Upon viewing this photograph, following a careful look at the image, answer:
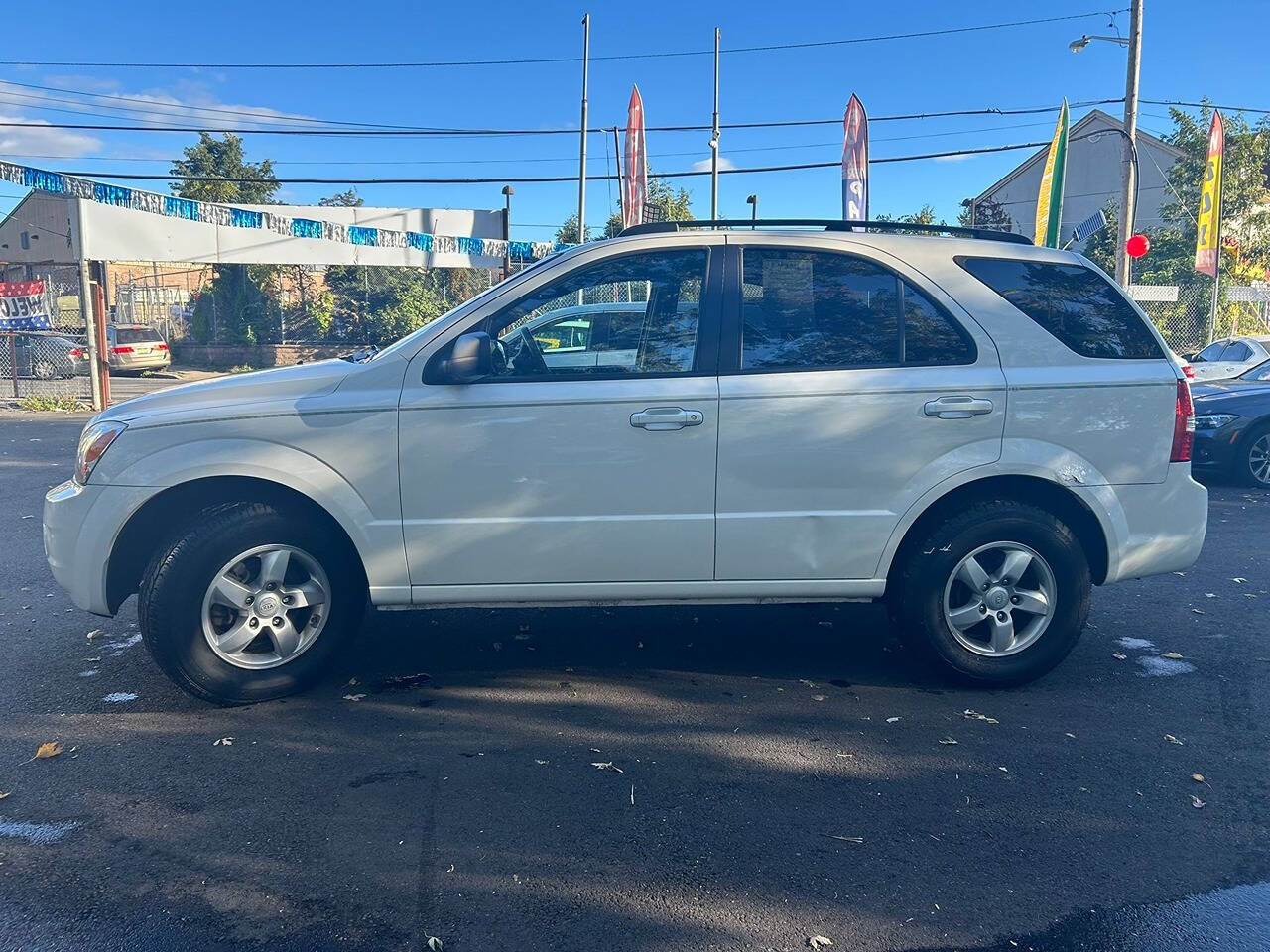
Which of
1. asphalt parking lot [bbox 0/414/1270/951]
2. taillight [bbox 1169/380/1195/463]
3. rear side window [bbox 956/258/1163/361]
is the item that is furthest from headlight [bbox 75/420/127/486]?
taillight [bbox 1169/380/1195/463]

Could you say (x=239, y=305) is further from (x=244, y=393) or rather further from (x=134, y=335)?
(x=244, y=393)

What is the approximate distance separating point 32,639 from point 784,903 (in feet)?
13.8

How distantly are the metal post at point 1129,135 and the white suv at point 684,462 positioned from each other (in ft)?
48.9

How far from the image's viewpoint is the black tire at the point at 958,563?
432 cm

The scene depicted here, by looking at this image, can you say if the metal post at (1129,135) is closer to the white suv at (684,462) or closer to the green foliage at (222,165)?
the white suv at (684,462)

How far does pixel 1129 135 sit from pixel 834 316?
53.7 ft

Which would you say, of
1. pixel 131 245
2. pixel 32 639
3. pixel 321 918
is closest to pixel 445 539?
pixel 321 918

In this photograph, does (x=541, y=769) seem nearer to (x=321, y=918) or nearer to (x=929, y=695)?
(x=321, y=918)

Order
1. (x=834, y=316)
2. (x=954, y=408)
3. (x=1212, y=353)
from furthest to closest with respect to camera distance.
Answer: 1. (x=1212, y=353)
2. (x=834, y=316)
3. (x=954, y=408)

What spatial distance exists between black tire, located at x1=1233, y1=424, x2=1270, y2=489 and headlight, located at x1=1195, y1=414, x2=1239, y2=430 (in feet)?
0.71

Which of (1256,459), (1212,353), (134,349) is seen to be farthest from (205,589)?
(134,349)

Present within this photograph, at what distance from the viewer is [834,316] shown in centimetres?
436

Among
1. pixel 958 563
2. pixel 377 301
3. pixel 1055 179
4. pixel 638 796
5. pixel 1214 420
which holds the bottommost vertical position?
pixel 638 796

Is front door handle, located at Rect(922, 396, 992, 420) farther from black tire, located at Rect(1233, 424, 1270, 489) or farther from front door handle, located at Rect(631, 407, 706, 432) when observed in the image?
black tire, located at Rect(1233, 424, 1270, 489)
